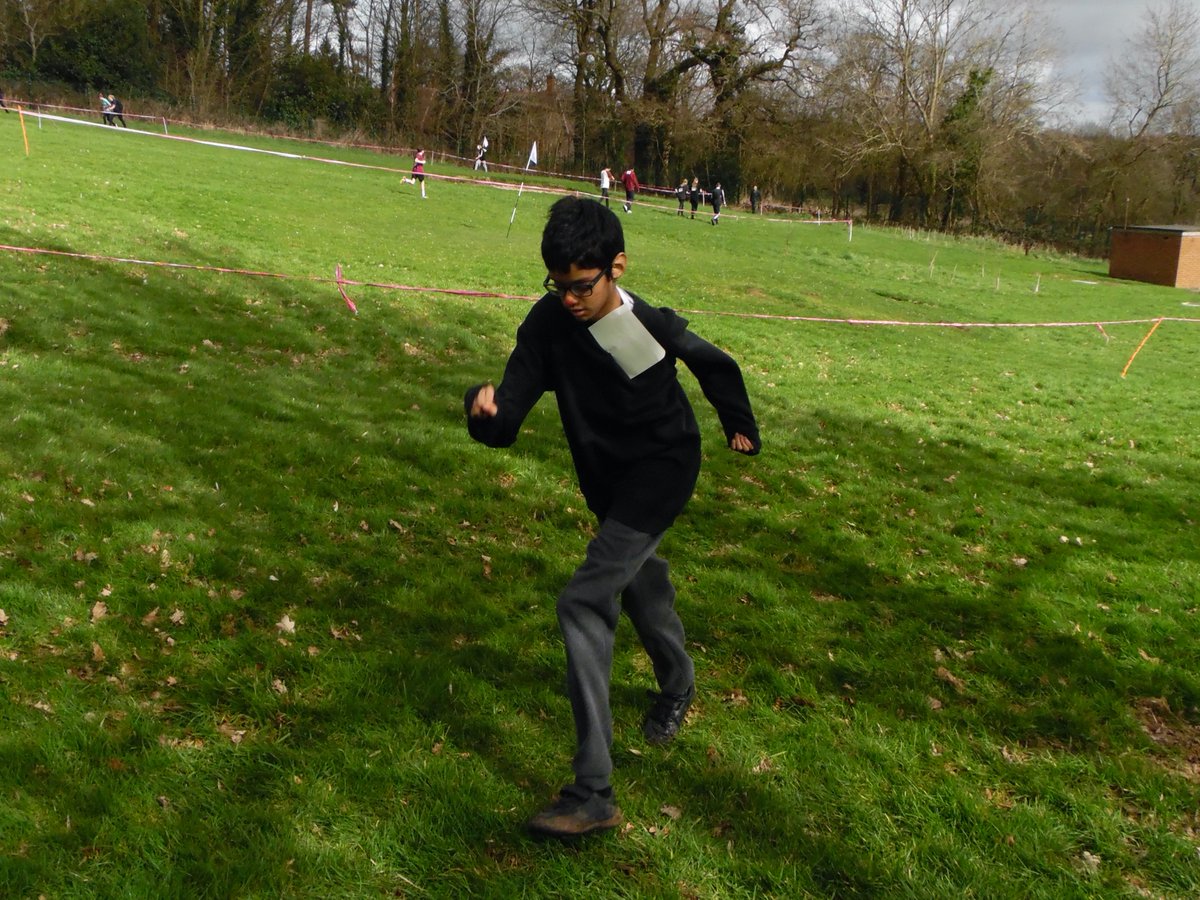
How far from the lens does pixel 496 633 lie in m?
4.68

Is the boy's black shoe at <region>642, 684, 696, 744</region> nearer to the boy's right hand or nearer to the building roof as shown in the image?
the boy's right hand

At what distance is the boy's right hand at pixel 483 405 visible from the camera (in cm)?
310

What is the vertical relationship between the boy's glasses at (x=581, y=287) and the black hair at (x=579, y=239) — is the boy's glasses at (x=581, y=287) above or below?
below

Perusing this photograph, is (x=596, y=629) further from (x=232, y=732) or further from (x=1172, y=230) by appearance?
(x=1172, y=230)

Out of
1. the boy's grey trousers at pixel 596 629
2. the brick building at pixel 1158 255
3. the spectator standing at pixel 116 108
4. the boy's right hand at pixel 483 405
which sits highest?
the spectator standing at pixel 116 108

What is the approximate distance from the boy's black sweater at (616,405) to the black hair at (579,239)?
9.5 inches

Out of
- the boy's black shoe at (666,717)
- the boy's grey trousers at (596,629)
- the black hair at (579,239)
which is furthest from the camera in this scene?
the boy's black shoe at (666,717)

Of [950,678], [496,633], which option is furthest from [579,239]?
[950,678]

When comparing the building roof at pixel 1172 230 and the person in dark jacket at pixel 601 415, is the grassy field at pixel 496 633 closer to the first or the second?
the person in dark jacket at pixel 601 415

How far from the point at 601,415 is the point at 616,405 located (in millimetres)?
67

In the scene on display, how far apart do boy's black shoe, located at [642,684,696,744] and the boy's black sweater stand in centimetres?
100

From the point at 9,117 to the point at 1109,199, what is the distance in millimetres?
57902

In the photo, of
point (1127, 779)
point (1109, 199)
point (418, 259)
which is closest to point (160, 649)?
point (1127, 779)

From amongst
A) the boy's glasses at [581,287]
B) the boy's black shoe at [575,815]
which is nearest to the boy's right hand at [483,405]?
the boy's glasses at [581,287]
